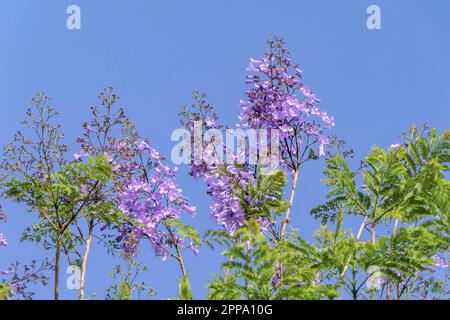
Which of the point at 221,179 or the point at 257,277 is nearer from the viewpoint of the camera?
the point at 257,277

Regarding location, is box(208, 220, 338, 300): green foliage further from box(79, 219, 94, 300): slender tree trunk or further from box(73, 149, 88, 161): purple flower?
box(73, 149, 88, 161): purple flower

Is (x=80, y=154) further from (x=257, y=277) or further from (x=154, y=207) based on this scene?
(x=257, y=277)

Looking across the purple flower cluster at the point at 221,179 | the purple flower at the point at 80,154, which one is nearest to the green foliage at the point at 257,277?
the purple flower cluster at the point at 221,179

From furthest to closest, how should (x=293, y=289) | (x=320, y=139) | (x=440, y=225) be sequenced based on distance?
(x=320, y=139), (x=440, y=225), (x=293, y=289)

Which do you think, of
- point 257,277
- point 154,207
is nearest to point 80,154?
point 154,207

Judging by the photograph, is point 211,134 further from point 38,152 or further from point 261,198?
point 38,152

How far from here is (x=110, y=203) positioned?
7.62 meters

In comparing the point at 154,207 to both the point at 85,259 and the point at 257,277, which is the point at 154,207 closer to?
the point at 85,259

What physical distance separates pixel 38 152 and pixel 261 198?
3.02m

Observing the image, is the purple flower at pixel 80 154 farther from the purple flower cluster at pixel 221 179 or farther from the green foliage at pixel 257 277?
the green foliage at pixel 257 277

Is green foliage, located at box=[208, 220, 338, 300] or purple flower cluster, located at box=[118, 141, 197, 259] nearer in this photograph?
green foliage, located at box=[208, 220, 338, 300]

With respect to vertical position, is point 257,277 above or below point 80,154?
below

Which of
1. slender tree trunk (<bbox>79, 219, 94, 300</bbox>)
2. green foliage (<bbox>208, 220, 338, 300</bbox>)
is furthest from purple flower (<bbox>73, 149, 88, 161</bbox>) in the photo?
green foliage (<bbox>208, 220, 338, 300</bbox>)
